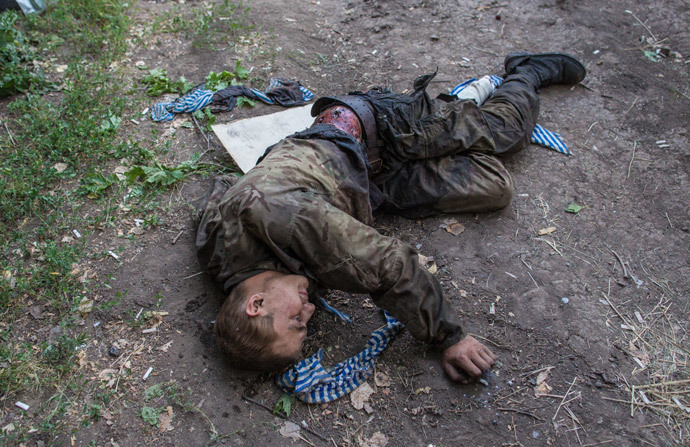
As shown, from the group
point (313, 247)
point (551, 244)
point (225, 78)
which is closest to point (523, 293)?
point (551, 244)

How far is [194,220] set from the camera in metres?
3.41

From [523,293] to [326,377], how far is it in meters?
1.32

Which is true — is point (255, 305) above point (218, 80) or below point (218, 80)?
below

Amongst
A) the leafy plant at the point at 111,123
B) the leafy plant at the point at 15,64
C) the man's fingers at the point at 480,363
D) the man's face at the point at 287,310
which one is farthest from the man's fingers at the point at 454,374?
the leafy plant at the point at 15,64

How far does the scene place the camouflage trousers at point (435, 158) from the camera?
11.0ft

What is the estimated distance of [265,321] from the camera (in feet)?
7.66

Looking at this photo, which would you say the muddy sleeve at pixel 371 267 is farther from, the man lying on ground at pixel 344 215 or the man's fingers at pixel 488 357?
the man's fingers at pixel 488 357

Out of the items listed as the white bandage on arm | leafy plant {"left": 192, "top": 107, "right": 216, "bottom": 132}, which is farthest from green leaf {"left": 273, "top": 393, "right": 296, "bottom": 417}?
the white bandage on arm

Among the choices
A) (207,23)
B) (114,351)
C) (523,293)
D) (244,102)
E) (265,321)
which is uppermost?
(207,23)

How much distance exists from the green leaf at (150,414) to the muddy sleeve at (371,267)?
3.52ft

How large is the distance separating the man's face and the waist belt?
3.86 feet

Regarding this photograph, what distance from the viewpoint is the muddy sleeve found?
244cm

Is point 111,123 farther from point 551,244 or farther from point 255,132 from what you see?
point 551,244

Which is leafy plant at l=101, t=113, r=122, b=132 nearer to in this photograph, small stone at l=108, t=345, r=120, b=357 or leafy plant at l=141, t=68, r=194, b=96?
leafy plant at l=141, t=68, r=194, b=96
